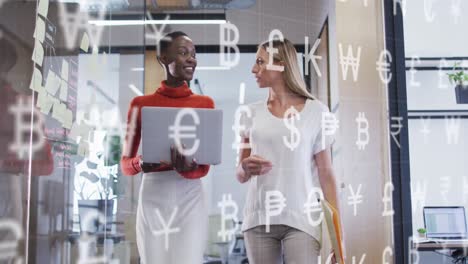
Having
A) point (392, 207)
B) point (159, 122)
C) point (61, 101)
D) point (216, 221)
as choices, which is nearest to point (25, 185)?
point (61, 101)

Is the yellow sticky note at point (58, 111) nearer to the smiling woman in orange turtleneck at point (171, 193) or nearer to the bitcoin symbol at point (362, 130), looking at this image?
the smiling woman in orange turtleneck at point (171, 193)

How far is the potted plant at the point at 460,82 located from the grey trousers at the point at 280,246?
0.93 metres

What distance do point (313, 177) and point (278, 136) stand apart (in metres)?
0.19

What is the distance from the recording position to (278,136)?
1900mm

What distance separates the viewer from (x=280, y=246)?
1.89 meters

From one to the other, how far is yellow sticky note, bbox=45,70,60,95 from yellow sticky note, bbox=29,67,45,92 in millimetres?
55

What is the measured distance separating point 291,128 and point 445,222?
3.30 feet

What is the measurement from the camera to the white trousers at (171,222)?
1805mm

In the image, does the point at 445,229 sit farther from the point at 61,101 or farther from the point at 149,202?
the point at 61,101
